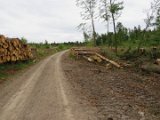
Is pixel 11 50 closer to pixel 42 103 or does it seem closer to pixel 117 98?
pixel 42 103

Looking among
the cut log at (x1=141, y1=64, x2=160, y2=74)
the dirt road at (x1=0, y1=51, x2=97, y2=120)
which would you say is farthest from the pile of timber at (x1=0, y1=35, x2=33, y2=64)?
the cut log at (x1=141, y1=64, x2=160, y2=74)

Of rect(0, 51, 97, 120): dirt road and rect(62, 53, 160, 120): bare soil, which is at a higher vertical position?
rect(0, 51, 97, 120): dirt road

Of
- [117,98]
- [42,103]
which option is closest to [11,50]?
[42,103]

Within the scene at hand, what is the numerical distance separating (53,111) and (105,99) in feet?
9.21

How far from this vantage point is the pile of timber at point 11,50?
21031 mm

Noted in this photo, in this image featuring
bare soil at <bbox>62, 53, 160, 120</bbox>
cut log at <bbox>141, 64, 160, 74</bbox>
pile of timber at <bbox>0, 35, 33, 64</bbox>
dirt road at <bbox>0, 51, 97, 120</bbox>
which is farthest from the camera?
cut log at <bbox>141, 64, 160, 74</bbox>

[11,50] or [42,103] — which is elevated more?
[11,50]

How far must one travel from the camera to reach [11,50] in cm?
2284

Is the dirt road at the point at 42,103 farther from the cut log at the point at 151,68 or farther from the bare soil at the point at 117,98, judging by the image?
the cut log at the point at 151,68

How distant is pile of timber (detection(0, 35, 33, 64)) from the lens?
69.0 ft

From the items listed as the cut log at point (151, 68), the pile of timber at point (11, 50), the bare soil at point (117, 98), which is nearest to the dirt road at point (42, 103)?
the bare soil at point (117, 98)

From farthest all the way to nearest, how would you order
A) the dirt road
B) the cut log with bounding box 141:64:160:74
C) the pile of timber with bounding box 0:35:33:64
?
the cut log with bounding box 141:64:160:74
the pile of timber with bounding box 0:35:33:64
the dirt road

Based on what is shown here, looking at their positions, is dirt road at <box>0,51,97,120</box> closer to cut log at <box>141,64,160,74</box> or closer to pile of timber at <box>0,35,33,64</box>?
pile of timber at <box>0,35,33,64</box>

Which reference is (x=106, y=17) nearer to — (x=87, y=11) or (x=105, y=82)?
(x=87, y=11)
